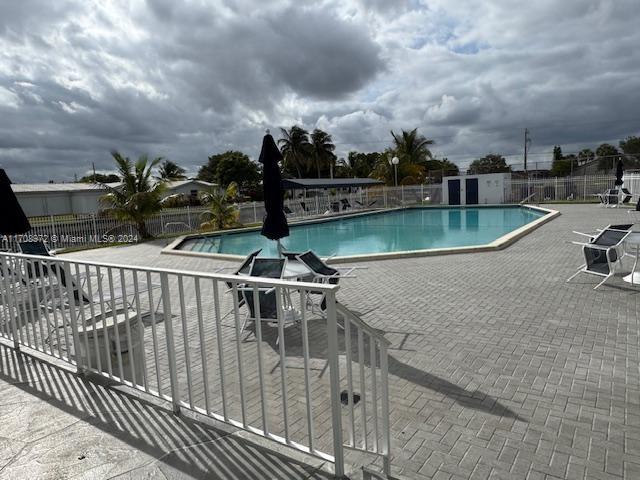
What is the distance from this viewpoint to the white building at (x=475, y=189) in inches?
1095

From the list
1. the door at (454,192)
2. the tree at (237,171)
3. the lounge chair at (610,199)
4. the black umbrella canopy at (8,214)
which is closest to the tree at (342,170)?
the tree at (237,171)

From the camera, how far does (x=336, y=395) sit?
78.8 inches

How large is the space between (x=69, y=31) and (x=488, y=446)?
34.4 ft

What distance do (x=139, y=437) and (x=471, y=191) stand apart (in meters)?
28.7

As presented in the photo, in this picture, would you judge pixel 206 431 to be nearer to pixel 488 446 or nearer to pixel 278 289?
pixel 278 289

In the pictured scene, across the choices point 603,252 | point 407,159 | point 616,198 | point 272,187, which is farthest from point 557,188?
point 272,187

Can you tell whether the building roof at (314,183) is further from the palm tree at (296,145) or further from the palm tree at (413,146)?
the palm tree at (296,145)

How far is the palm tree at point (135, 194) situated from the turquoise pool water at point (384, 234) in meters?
2.02

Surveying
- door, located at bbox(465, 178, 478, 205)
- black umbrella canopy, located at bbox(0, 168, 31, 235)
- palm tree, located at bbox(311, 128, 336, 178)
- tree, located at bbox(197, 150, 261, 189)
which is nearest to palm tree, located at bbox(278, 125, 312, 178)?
palm tree, located at bbox(311, 128, 336, 178)

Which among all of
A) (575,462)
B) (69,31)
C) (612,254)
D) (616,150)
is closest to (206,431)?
(575,462)

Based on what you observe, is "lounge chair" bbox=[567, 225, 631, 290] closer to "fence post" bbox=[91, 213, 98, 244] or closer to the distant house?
"fence post" bbox=[91, 213, 98, 244]

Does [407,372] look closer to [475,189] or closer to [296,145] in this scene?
[475,189]

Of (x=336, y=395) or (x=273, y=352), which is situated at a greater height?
(x=336, y=395)

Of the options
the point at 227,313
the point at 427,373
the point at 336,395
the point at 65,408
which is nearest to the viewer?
the point at 336,395
